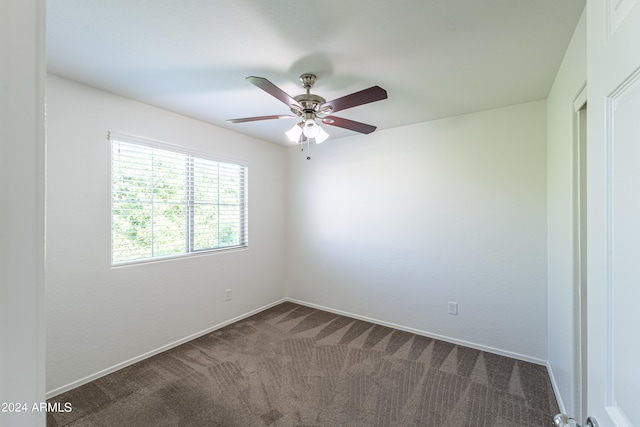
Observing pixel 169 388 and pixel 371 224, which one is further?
pixel 371 224

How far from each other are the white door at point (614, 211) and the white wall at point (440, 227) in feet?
7.26

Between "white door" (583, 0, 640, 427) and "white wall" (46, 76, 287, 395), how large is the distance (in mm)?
3092

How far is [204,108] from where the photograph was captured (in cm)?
272

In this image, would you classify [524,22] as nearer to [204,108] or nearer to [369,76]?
[369,76]

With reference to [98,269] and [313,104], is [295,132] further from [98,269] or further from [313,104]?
[98,269]

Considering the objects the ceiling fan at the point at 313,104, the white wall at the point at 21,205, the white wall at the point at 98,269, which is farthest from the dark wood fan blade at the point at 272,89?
the white wall at the point at 98,269

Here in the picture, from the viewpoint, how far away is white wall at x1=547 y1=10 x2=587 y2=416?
1.65 meters

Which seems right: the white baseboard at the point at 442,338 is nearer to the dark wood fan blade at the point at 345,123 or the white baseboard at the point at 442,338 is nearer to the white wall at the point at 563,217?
the white wall at the point at 563,217

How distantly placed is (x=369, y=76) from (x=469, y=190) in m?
1.67

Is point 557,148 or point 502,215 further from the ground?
point 557,148

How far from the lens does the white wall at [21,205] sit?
A: 0.38 m

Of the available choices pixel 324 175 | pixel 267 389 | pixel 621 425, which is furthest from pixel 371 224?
pixel 621 425

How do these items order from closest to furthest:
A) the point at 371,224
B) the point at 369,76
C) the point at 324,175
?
the point at 369,76, the point at 371,224, the point at 324,175

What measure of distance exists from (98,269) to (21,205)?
2461mm
